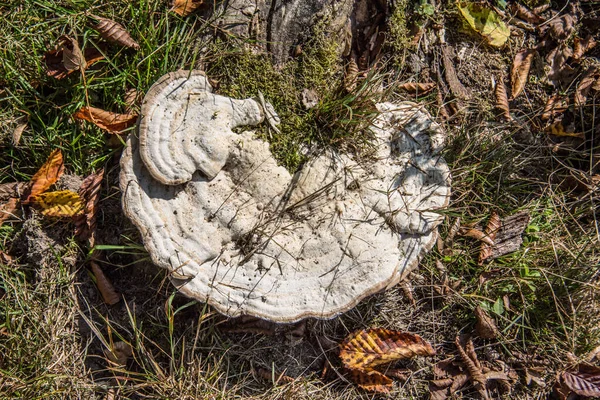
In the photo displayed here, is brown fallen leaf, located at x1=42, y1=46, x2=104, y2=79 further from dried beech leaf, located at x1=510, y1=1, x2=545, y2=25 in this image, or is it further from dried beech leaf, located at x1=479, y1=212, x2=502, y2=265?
dried beech leaf, located at x1=510, y1=1, x2=545, y2=25

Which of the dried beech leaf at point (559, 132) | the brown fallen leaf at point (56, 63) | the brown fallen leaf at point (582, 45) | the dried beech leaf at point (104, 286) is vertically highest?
the brown fallen leaf at point (582, 45)

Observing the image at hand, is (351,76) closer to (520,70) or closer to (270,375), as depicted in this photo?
(520,70)

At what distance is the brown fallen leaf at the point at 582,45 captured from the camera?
3775 millimetres

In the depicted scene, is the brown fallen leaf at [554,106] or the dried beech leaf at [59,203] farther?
the brown fallen leaf at [554,106]

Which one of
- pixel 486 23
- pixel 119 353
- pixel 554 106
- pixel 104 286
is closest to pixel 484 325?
pixel 554 106

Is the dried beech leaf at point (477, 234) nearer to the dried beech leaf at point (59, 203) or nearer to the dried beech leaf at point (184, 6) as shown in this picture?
the dried beech leaf at point (184, 6)

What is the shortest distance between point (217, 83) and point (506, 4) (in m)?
2.34

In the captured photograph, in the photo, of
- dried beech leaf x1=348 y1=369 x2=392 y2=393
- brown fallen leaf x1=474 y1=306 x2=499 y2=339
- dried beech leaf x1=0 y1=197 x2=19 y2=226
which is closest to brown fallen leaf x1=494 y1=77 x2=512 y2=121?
brown fallen leaf x1=474 y1=306 x2=499 y2=339

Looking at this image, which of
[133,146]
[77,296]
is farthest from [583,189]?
[77,296]

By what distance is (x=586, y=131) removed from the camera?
3748mm

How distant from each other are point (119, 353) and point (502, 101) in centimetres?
328

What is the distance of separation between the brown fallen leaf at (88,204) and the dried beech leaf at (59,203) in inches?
1.7

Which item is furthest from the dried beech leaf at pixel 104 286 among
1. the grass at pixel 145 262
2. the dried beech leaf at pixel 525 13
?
the dried beech leaf at pixel 525 13

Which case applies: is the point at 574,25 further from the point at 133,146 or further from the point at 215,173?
the point at 133,146
